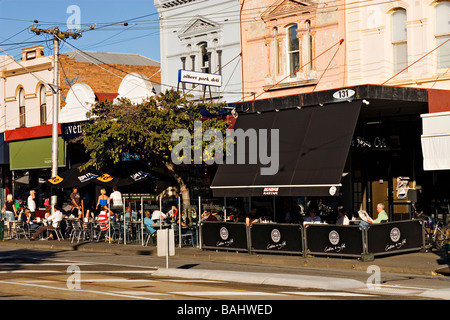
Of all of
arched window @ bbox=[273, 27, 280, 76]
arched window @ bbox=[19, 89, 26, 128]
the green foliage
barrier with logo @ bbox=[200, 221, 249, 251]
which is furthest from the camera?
arched window @ bbox=[19, 89, 26, 128]

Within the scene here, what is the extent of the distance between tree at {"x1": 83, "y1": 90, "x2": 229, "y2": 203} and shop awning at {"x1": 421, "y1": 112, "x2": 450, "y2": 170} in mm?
7664

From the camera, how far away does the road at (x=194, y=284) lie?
14.5m

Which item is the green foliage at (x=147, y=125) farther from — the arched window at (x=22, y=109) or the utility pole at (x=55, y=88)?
the arched window at (x=22, y=109)

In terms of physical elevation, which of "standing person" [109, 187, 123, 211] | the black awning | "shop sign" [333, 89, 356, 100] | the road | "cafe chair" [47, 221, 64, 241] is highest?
"shop sign" [333, 89, 356, 100]

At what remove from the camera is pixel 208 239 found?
84.2 feet

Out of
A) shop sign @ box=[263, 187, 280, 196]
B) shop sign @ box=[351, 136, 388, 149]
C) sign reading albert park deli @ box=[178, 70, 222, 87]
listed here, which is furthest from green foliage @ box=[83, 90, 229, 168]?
shop sign @ box=[351, 136, 388, 149]

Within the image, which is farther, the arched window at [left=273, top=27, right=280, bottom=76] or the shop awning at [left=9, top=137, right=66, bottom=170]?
the shop awning at [left=9, top=137, right=66, bottom=170]

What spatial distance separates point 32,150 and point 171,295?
29500 millimetres

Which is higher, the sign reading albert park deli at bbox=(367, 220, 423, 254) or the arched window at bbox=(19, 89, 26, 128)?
the arched window at bbox=(19, 89, 26, 128)

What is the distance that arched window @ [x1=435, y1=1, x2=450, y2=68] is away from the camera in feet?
86.0

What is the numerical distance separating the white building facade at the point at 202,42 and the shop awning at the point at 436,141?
9835 millimetres

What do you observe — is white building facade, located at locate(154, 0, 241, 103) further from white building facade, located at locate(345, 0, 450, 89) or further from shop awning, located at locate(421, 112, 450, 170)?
shop awning, located at locate(421, 112, 450, 170)
